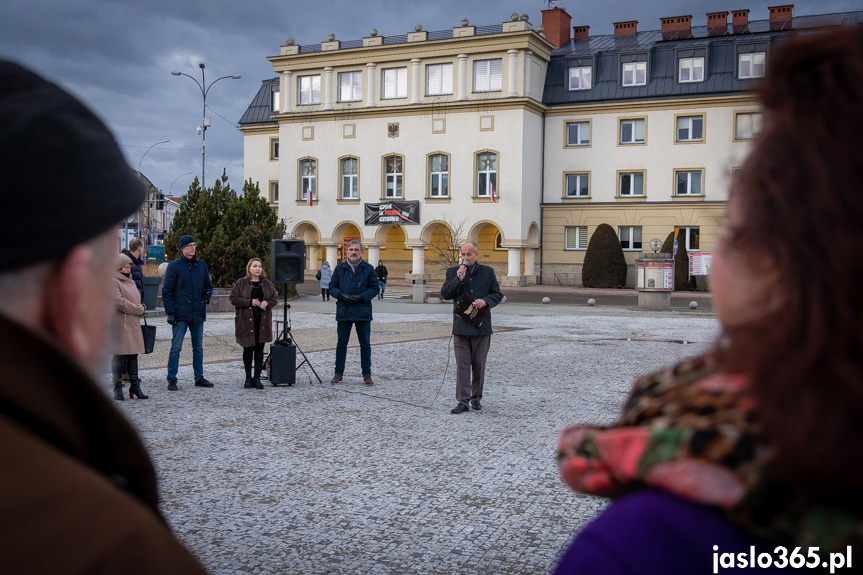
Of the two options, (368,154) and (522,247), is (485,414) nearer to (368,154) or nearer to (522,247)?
(522,247)

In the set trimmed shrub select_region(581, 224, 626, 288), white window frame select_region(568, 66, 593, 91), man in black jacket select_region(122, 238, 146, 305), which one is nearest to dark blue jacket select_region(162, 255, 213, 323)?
man in black jacket select_region(122, 238, 146, 305)

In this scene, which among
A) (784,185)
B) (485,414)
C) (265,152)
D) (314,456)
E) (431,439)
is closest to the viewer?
(784,185)

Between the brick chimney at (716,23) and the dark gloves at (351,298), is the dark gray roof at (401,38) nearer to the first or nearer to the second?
the brick chimney at (716,23)

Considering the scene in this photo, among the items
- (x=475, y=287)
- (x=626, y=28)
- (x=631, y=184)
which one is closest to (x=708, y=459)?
(x=475, y=287)

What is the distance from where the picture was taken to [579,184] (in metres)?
45.0

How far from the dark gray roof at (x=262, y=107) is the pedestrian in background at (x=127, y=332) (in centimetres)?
4385

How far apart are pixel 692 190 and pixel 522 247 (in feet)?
30.8

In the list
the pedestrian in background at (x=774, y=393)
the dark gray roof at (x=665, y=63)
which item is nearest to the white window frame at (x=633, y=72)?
the dark gray roof at (x=665, y=63)

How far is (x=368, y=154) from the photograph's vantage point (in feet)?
153

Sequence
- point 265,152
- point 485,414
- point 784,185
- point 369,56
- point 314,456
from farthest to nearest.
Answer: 1. point 265,152
2. point 369,56
3. point 485,414
4. point 314,456
5. point 784,185

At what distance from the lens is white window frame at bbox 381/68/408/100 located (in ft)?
149

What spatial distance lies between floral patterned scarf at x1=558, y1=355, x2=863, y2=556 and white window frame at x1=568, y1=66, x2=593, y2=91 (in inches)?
1787

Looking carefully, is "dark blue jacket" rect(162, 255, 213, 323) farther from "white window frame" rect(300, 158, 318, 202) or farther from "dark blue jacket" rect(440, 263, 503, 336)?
"white window frame" rect(300, 158, 318, 202)

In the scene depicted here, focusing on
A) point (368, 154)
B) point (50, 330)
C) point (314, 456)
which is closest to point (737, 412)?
point (50, 330)
